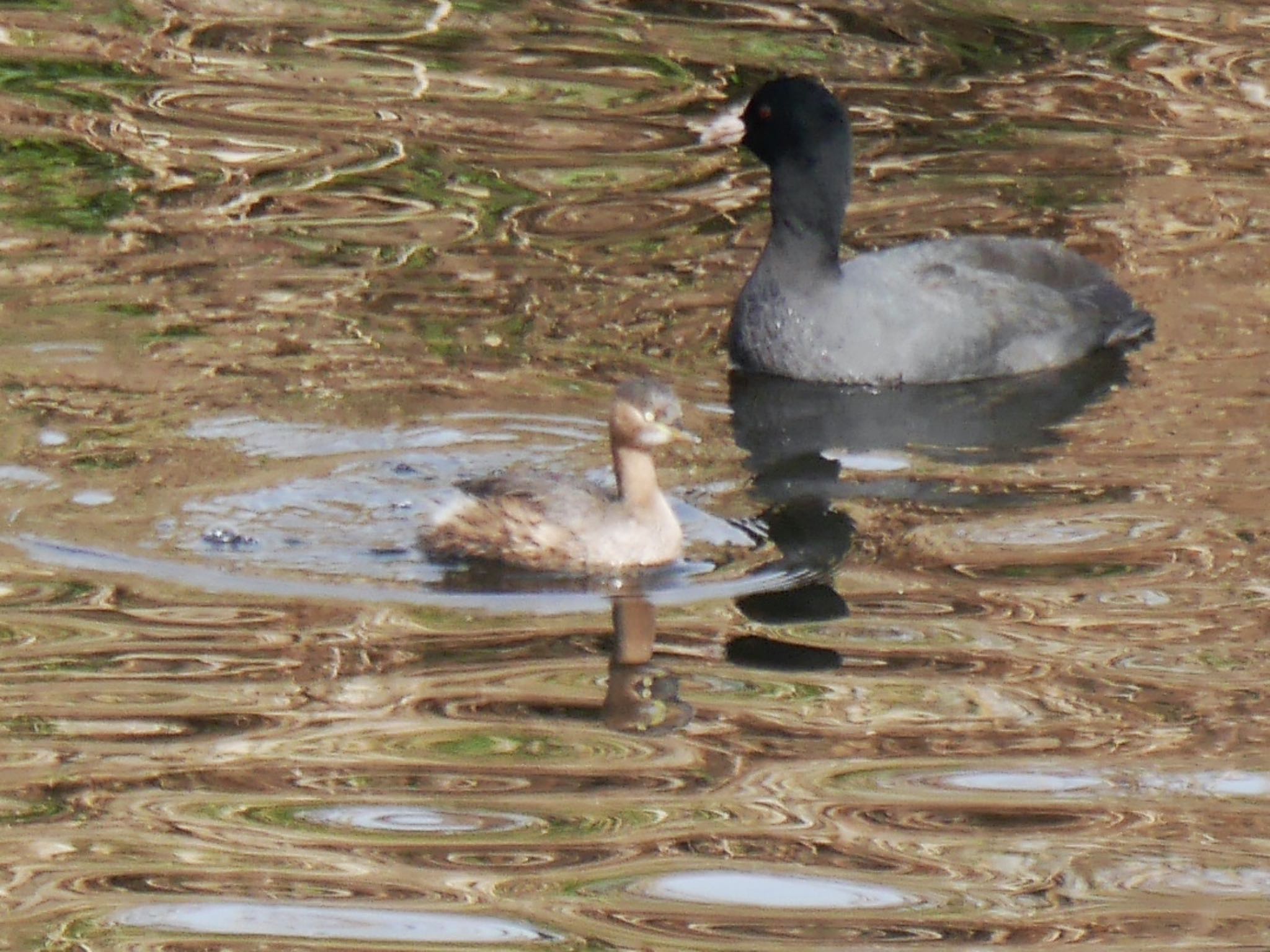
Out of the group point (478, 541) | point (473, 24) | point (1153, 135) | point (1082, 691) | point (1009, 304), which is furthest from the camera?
point (473, 24)

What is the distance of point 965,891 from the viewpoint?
19.4ft

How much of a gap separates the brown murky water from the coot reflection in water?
0.04 meters

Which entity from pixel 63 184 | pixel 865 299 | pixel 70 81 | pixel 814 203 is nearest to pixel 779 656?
pixel 865 299

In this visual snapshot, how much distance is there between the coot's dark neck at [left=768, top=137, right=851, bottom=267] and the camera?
10.6 meters

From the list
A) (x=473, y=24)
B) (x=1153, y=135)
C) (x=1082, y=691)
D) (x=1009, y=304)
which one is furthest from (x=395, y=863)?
Result: (x=473, y=24)

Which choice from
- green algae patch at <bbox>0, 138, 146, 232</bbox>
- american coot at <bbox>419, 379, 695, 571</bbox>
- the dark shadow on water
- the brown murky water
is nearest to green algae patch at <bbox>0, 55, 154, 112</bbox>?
the brown murky water

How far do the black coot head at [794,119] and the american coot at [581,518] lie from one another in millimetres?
2890

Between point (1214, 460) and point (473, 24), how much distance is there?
673 cm

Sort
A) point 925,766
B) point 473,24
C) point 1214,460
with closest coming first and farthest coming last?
1. point 925,766
2. point 1214,460
3. point 473,24

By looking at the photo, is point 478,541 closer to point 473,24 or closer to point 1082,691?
point 1082,691

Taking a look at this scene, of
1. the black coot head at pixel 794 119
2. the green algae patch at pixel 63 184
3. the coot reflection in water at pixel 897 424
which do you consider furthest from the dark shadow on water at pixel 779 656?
the green algae patch at pixel 63 184

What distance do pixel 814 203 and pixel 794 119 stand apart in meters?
0.34

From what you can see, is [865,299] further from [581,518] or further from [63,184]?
[63,184]

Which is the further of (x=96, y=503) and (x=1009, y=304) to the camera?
(x=1009, y=304)
